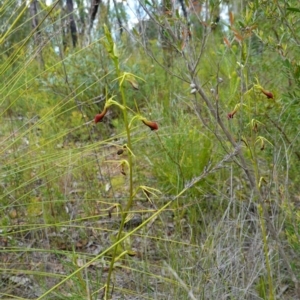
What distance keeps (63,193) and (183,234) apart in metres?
0.66

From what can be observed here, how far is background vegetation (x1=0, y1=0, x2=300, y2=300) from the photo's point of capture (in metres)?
1.62

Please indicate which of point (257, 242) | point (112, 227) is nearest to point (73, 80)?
point (112, 227)

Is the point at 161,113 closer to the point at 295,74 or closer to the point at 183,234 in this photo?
the point at 183,234

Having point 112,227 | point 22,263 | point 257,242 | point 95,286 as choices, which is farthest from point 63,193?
point 257,242

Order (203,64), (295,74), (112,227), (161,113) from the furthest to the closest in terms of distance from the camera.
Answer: (203,64)
(161,113)
(112,227)
(295,74)

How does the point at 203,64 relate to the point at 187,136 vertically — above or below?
above

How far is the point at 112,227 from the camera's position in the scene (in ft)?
7.93

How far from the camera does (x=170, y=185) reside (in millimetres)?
2627

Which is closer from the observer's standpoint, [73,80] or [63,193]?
[63,193]

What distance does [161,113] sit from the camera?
3.14m

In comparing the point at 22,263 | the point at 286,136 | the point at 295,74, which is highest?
the point at 295,74

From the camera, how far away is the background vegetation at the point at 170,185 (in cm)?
162


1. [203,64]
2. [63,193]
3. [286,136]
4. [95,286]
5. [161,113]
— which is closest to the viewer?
[95,286]

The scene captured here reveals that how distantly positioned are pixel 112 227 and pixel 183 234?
0.32 metres
